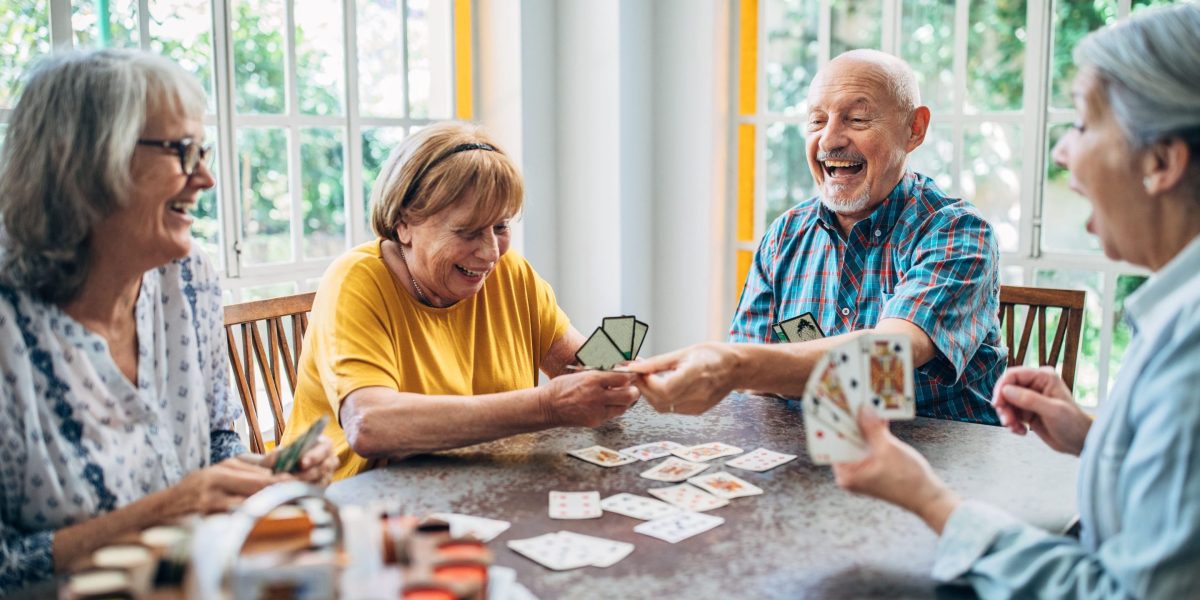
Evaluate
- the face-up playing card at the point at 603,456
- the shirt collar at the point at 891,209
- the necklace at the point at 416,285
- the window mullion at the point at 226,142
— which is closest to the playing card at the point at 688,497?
the face-up playing card at the point at 603,456

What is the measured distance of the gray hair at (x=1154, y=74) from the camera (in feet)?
3.78

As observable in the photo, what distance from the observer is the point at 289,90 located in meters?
3.53

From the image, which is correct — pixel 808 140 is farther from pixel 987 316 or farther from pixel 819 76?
pixel 987 316

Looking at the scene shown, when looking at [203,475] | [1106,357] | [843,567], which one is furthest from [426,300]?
[1106,357]

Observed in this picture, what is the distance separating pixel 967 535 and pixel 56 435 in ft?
4.16

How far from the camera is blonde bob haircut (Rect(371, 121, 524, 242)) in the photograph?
6.77 feet

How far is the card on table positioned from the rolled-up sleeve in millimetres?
162

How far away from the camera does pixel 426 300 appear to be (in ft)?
7.02

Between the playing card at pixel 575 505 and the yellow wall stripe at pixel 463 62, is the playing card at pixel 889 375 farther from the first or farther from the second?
the yellow wall stripe at pixel 463 62

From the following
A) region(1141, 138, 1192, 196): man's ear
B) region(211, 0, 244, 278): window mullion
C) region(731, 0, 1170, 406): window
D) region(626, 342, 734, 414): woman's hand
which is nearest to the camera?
region(1141, 138, 1192, 196): man's ear

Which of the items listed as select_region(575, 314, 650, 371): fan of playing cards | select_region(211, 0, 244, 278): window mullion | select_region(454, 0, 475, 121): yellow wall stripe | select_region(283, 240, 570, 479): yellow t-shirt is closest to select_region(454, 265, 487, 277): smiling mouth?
select_region(283, 240, 570, 479): yellow t-shirt

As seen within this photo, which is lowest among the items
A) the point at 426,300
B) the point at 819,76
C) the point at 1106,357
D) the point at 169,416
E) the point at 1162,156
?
the point at 1106,357

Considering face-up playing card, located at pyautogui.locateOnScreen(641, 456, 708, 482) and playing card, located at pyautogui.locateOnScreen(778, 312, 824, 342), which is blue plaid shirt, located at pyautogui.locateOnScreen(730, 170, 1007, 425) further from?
face-up playing card, located at pyautogui.locateOnScreen(641, 456, 708, 482)

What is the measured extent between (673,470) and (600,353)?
35 cm
